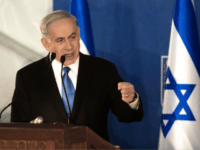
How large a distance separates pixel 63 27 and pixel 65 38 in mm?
81

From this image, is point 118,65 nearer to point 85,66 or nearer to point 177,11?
point 177,11

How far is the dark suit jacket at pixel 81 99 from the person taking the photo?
1.65 metres

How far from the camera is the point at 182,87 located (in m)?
2.38

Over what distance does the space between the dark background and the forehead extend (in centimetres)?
114

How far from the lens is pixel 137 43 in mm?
2906

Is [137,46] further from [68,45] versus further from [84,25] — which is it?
[68,45]

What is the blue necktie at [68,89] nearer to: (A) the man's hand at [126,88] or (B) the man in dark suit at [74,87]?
(B) the man in dark suit at [74,87]

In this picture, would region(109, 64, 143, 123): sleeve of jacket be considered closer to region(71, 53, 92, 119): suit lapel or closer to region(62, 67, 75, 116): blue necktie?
region(71, 53, 92, 119): suit lapel

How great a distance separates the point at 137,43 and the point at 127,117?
144 centimetres

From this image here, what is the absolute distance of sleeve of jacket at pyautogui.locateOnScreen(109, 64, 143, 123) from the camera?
1.60 metres

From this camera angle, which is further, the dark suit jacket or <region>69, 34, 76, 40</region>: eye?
<region>69, 34, 76, 40</region>: eye

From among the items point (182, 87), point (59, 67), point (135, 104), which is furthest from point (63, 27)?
point (182, 87)

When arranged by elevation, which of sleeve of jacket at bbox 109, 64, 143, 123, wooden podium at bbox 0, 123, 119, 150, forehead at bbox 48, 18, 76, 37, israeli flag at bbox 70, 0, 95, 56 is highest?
israeli flag at bbox 70, 0, 95, 56

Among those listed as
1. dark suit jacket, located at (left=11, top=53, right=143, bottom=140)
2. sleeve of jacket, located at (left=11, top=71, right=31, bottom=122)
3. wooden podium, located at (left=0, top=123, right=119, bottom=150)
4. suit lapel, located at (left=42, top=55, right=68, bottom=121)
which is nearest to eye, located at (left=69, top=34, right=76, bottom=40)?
dark suit jacket, located at (left=11, top=53, right=143, bottom=140)
